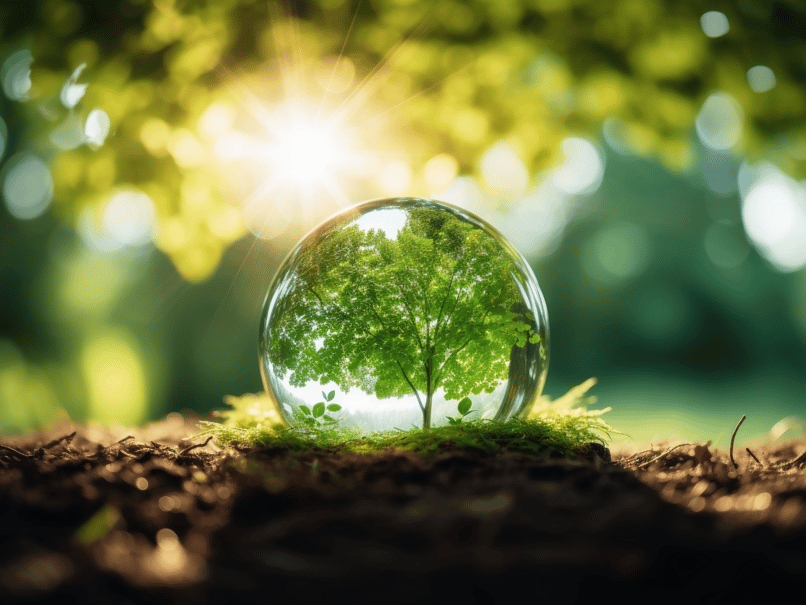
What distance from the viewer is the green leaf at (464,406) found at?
8.32 ft

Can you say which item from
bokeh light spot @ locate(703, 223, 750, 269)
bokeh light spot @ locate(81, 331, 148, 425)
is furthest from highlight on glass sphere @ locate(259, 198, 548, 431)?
bokeh light spot @ locate(703, 223, 750, 269)

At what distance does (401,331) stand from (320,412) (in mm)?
579

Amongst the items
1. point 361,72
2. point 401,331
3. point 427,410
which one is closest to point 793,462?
point 427,410

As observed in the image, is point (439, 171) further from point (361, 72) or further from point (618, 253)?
point (618, 253)

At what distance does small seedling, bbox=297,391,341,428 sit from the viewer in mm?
2512

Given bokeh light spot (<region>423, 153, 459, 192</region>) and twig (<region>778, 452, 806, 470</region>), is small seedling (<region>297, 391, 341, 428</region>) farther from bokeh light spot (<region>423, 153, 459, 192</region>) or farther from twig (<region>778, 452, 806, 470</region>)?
bokeh light spot (<region>423, 153, 459, 192</region>)

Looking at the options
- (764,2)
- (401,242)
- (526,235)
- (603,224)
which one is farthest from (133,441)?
(603,224)

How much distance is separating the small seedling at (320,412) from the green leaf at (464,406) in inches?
23.8

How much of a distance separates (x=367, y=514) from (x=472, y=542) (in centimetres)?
31

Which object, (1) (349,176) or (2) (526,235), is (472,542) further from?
(2) (526,235)

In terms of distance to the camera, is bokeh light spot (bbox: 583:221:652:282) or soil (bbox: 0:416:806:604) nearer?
soil (bbox: 0:416:806:604)

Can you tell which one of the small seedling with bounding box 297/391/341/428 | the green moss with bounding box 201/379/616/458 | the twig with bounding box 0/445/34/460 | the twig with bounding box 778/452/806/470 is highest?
the twig with bounding box 0/445/34/460

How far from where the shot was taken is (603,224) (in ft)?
113

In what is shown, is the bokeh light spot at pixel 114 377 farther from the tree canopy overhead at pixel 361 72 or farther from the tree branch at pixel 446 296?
the tree branch at pixel 446 296
